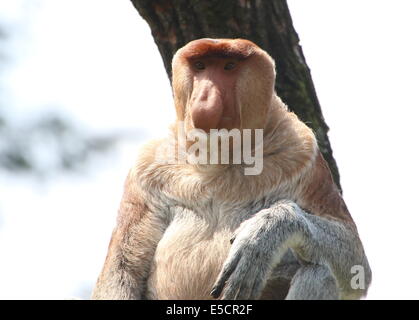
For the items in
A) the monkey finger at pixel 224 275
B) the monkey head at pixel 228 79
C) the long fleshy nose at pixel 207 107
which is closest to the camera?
the monkey finger at pixel 224 275

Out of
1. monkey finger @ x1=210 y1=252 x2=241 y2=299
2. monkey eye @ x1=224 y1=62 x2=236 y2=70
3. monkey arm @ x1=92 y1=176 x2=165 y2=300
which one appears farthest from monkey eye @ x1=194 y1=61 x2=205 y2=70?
monkey finger @ x1=210 y1=252 x2=241 y2=299

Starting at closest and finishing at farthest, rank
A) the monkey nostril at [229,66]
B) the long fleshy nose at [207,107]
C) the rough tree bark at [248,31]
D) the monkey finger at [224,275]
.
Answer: the monkey finger at [224,275] → the long fleshy nose at [207,107] → the monkey nostril at [229,66] → the rough tree bark at [248,31]

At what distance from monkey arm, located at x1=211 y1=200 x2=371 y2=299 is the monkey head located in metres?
0.62

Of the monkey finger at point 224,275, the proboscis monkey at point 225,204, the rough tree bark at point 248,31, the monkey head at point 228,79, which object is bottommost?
the monkey finger at point 224,275

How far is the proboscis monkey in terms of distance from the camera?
712cm

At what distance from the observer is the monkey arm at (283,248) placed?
6.70 metres

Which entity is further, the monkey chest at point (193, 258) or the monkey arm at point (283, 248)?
the monkey chest at point (193, 258)

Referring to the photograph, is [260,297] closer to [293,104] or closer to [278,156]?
[278,156]

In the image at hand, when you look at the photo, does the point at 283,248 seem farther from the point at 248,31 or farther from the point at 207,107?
the point at 248,31

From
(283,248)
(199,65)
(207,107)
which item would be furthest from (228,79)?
(283,248)

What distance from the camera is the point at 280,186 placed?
24.5ft

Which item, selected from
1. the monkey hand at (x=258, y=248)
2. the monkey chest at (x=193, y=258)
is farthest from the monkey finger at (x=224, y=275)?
the monkey chest at (x=193, y=258)

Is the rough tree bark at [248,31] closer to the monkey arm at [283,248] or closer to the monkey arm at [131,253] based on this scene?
the monkey arm at [283,248]
